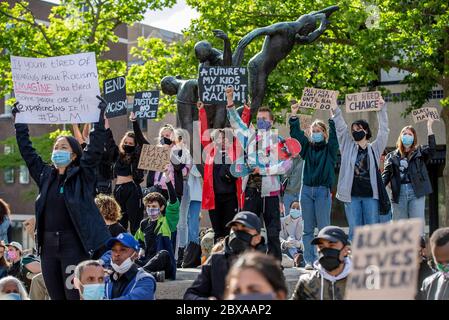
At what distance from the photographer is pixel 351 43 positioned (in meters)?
25.0

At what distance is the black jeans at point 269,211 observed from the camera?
10344 millimetres

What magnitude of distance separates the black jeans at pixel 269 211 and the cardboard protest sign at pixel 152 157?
1660mm

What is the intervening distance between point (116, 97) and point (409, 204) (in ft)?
13.6

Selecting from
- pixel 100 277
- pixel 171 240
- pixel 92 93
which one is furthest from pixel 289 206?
pixel 100 277

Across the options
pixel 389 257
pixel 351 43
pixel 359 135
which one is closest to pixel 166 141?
pixel 359 135

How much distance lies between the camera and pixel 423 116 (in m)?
12.9

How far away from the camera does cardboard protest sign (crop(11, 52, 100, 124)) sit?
941cm

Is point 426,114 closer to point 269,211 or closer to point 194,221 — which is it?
point 194,221

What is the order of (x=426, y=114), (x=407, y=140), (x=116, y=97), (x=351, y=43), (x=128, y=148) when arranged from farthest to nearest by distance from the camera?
(x=351, y=43)
(x=116, y=97)
(x=426, y=114)
(x=128, y=148)
(x=407, y=140)

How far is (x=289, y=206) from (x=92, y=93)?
7.08 m

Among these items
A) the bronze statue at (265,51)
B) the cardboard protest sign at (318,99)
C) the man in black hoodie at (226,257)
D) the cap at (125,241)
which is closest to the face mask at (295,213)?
the bronze statue at (265,51)

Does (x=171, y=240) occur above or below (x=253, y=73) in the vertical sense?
below

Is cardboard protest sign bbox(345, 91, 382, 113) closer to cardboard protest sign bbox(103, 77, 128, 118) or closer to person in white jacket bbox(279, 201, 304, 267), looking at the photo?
cardboard protest sign bbox(103, 77, 128, 118)
